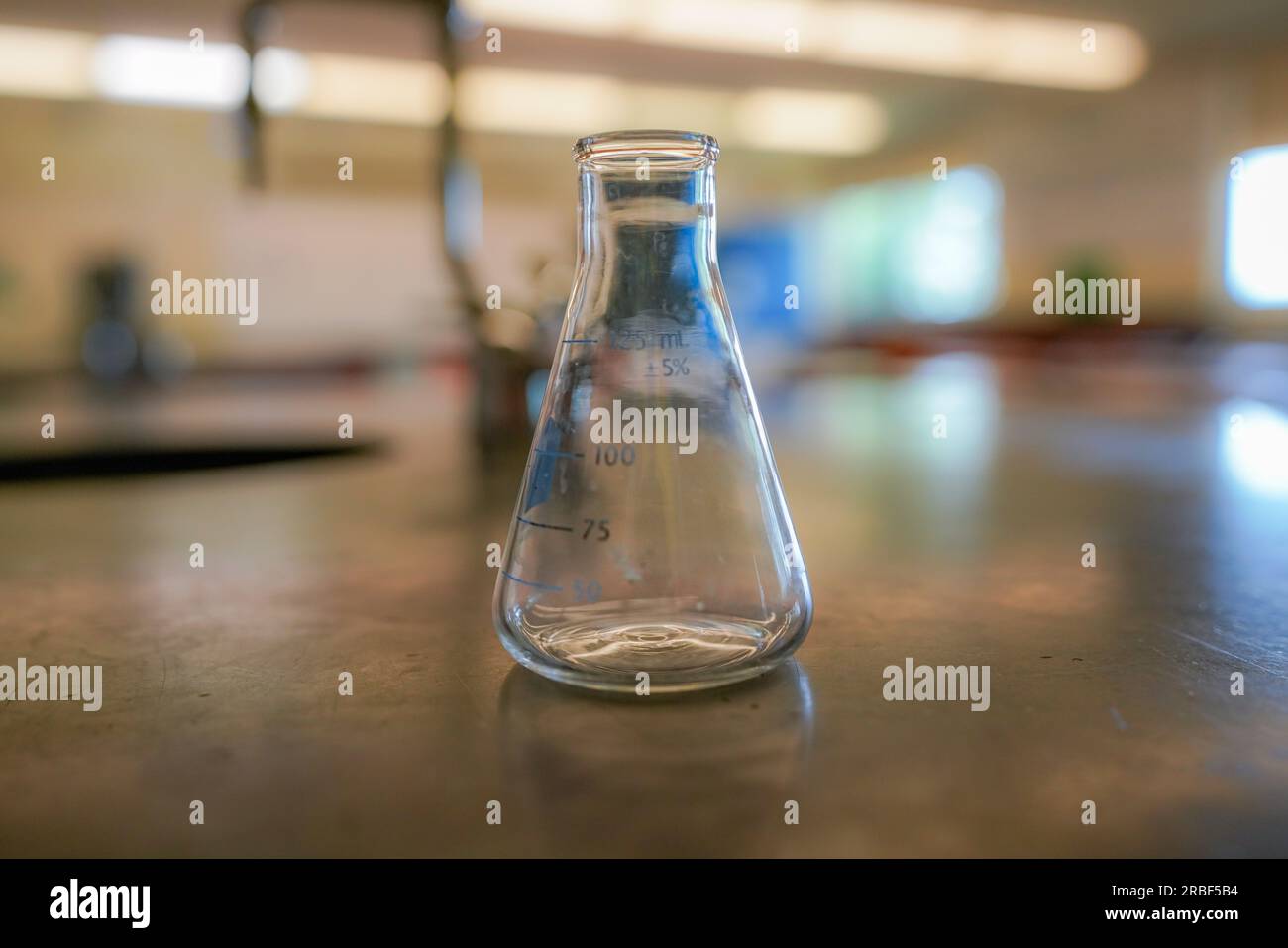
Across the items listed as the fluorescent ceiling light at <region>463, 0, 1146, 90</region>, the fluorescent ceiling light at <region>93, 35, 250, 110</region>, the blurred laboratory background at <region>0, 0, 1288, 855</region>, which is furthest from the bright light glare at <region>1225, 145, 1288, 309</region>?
the fluorescent ceiling light at <region>93, 35, 250, 110</region>

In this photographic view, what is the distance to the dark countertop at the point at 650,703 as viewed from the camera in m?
0.33

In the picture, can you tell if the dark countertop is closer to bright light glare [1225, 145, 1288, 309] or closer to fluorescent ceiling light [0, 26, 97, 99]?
fluorescent ceiling light [0, 26, 97, 99]

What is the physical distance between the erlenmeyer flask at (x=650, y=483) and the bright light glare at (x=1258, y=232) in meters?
6.99

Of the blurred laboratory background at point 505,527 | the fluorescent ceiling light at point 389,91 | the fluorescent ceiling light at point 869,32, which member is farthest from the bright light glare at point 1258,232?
the fluorescent ceiling light at point 389,91

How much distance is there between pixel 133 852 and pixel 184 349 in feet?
23.4

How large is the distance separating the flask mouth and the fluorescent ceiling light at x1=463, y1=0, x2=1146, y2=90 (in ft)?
12.4

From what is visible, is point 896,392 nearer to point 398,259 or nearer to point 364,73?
point 364,73

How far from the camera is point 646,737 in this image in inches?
15.4

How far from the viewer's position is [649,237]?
472 mm

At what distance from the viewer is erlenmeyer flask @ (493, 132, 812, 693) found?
18.6 inches

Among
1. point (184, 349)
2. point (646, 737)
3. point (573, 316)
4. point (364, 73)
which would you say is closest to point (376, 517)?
point (573, 316)

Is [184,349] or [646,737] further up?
[184,349]

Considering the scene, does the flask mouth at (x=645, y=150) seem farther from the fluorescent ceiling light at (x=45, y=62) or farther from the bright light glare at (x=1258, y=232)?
the bright light glare at (x=1258, y=232)
